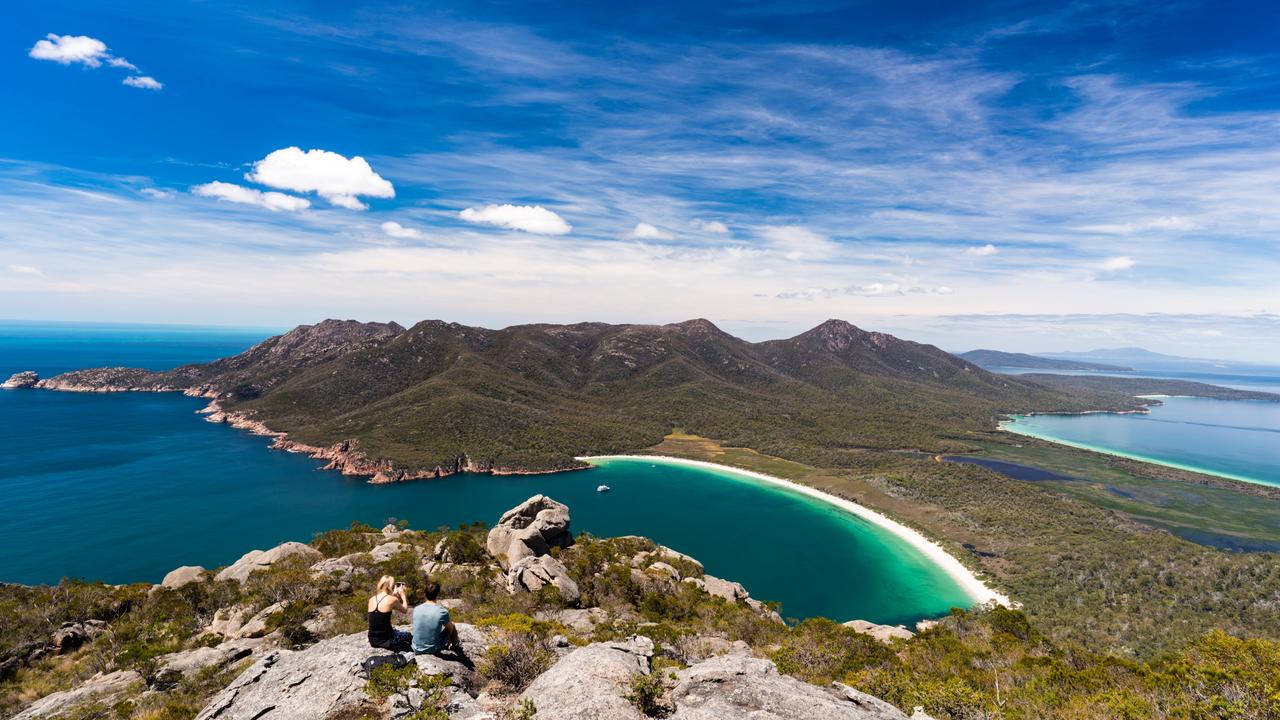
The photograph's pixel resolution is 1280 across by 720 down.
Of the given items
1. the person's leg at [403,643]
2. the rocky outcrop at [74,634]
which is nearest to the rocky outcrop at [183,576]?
the rocky outcrop at [74,634]

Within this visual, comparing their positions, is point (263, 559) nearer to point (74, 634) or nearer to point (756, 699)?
point (74, 634)

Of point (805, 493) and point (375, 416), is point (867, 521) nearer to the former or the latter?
point (805, 493)

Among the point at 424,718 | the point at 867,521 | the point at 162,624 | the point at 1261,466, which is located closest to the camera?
the point at 424,718

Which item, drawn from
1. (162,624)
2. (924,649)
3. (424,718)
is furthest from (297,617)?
(924,649)

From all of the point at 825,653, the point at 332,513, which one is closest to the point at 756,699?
the point at 825,653

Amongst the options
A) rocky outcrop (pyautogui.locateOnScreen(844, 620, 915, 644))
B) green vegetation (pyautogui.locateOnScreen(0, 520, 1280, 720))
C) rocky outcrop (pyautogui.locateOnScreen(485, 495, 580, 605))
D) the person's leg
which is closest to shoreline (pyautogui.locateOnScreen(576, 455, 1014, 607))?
rocky outcrop (pyautogui.locateOnScreen(844, 620, 915, 644))
